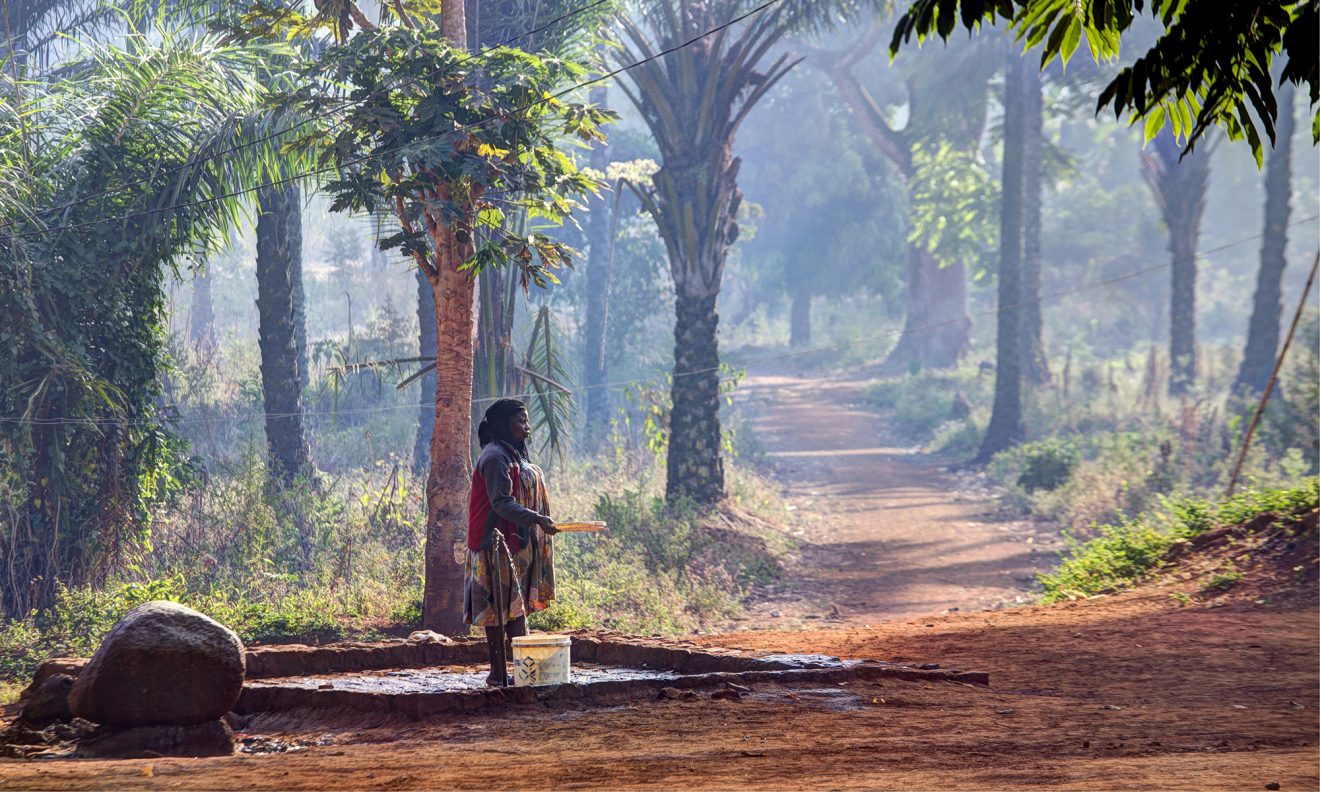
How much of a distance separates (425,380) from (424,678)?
1418 cm

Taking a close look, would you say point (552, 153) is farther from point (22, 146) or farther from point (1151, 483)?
point (1151, 483)

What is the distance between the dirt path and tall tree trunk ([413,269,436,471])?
5243 millimetres

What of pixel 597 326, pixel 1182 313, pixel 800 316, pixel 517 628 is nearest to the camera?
pixel 517 628

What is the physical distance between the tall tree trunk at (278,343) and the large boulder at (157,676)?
37.1 feet

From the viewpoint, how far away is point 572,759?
5570mm

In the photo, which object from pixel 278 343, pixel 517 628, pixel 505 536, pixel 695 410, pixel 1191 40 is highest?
pixel 1191 40

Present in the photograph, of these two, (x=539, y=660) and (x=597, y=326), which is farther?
(x=597, y=326)

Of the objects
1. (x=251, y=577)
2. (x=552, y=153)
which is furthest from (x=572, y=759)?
(x=251, y=577)

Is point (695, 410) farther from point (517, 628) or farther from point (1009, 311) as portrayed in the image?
point (1009, 311)

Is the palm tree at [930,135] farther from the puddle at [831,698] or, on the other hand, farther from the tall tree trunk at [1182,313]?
the puddle at [831,698]

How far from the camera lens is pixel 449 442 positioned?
11.5 metres

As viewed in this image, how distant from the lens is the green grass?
38.8ft

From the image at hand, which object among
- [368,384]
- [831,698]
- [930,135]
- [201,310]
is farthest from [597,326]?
[831,698]

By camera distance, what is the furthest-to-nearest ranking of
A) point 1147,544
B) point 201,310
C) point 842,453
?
point 201,310 → point 842,453 → point 1147,544
